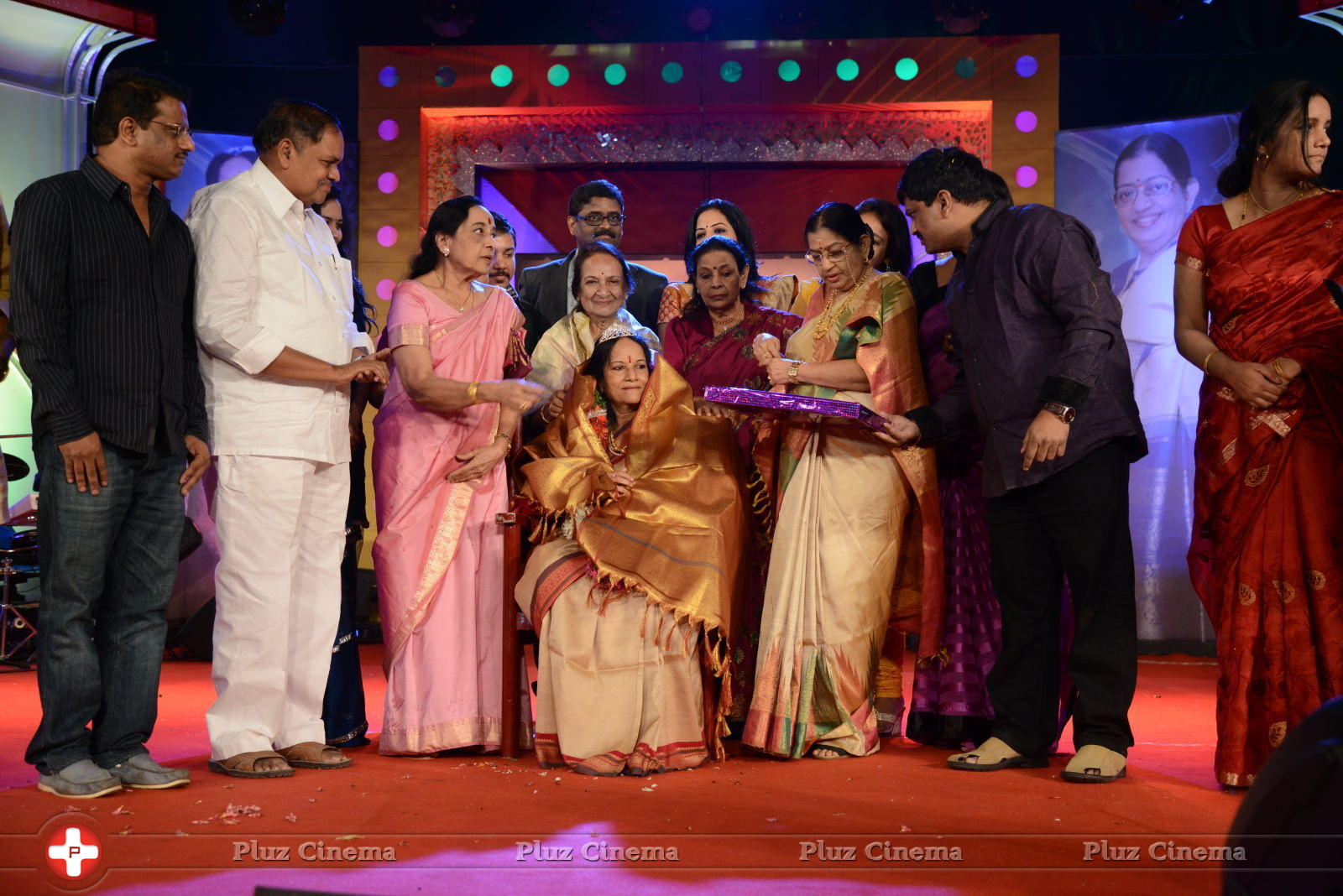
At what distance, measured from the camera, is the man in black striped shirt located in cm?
311

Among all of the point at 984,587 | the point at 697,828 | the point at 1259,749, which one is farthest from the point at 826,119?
the point at 697,828

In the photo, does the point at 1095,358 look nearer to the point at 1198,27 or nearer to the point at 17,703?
the point at 17,703

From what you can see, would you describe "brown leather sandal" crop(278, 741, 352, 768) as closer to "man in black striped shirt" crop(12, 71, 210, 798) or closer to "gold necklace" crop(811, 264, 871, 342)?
"man in black striped shirt" crop(12, 71, 210, 798)

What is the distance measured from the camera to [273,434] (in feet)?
11.6

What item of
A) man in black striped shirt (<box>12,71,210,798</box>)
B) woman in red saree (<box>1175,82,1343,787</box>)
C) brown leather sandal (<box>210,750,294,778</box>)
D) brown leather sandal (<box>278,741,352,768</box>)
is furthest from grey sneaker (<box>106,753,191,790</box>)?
woman in red saree (<box>1175,82,1343,787</box>)

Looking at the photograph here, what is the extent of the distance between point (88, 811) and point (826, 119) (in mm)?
6000

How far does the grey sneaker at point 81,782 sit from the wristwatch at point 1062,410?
258 centimetres

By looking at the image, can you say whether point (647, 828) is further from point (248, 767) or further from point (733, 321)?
point (733, 321)

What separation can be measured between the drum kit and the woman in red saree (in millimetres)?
5634

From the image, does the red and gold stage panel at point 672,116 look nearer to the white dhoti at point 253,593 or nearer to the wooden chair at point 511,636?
the wooden chair at point 511,636

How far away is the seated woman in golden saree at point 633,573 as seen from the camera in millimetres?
3703

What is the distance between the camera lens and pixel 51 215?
3.15m

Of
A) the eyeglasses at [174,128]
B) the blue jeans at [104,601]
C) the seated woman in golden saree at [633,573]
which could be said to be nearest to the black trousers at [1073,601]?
the seated woman in golden saree at [633,573]

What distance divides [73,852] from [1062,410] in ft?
8.26
